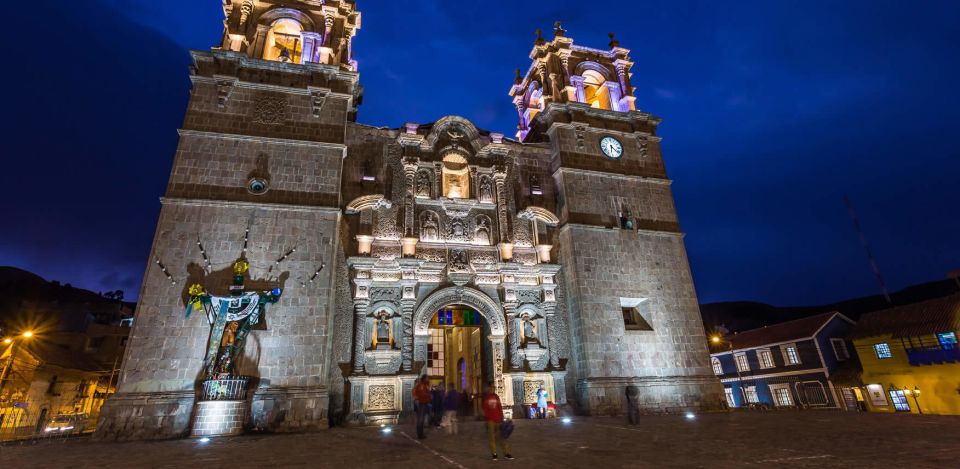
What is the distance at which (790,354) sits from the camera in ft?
94.7

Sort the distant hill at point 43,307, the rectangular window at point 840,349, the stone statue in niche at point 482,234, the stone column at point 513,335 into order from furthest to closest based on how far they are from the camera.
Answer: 1. the distant hill at point 43,307
2. the rectangular window at point 840,349
3. the stone statue in niche at point 482,234
4. the stone column at point 513,335

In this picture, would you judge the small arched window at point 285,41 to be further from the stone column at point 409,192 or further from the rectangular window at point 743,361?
the rectangular window at point 743,361

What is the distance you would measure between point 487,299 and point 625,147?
980cm

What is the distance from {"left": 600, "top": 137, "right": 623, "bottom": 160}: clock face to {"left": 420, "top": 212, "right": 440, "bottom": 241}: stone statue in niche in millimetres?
8349

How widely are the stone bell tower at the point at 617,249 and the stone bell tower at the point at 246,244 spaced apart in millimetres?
8694

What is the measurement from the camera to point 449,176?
18.6 meters

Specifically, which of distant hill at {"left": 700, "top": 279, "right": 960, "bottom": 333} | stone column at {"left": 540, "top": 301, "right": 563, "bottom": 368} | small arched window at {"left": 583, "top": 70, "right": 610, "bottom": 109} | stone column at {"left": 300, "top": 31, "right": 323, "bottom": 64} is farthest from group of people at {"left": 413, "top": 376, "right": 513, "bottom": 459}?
distant hill at {"left": 700, "top": 279, "right": 960, "bottom": 333}

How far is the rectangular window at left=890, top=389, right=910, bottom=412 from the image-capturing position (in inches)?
896

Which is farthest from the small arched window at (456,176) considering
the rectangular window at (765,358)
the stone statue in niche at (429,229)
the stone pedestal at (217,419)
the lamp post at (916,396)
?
the rectangular window at (765,358)

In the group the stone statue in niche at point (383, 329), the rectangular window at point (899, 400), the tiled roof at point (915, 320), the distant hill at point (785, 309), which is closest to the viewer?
the stone statue in niche at point (383, 329)

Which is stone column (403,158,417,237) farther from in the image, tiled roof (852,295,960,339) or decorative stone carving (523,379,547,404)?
tiled roof (852,295,960,339)

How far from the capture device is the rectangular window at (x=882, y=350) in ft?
76.5

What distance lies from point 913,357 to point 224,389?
30.1m

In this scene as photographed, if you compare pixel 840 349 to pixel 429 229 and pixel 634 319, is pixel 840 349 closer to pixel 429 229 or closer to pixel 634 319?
pixel 634 319
